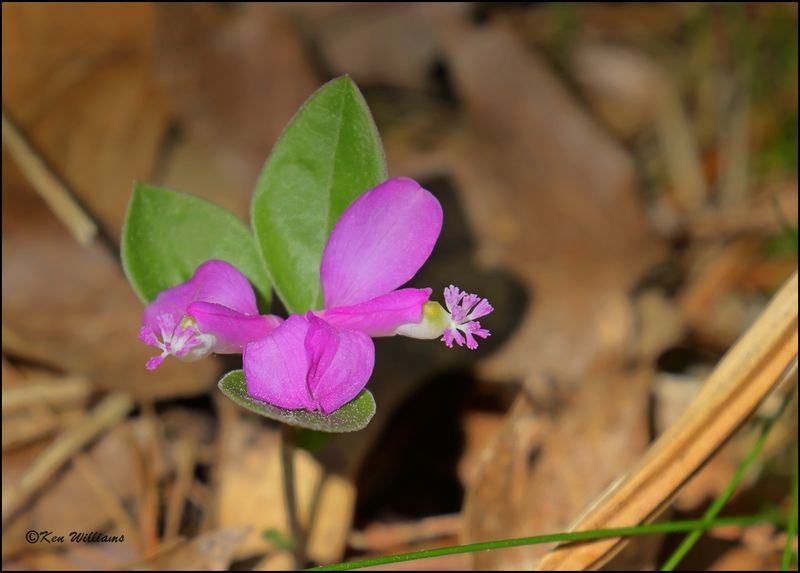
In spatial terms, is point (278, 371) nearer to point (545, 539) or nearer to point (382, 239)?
point (382, 239)

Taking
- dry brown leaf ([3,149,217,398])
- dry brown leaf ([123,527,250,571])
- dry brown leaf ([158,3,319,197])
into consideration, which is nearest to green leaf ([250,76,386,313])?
dry brown leaf ([123,527,250,571])

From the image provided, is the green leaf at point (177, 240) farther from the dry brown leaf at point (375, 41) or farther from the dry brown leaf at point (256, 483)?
the dry brown leaf at point (375, 41)

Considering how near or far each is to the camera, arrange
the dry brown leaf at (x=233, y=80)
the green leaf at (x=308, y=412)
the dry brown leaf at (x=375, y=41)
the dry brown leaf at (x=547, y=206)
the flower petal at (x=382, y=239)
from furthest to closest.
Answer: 1. the dry brown leaf at (x=375, y=41)
2. the dry brown leaf at (x=233, y=80)
3. the dry brown leaf at (x=547, y=206)
4. the flower petal at (x=382, y=239)
5. the green leaf at (x=308, y=412)

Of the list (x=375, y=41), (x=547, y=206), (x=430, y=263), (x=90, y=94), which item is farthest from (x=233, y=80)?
(x=547, y=206)

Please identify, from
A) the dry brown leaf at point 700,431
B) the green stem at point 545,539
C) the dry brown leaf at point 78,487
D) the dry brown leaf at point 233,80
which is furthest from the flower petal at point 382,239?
the dry brown leaf at point 233,80

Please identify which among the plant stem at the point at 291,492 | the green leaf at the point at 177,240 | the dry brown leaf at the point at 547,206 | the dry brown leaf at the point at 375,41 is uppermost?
the dry brown leaf at the point at 375,41

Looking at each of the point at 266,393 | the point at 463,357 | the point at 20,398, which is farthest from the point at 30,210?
the point at 266,393
